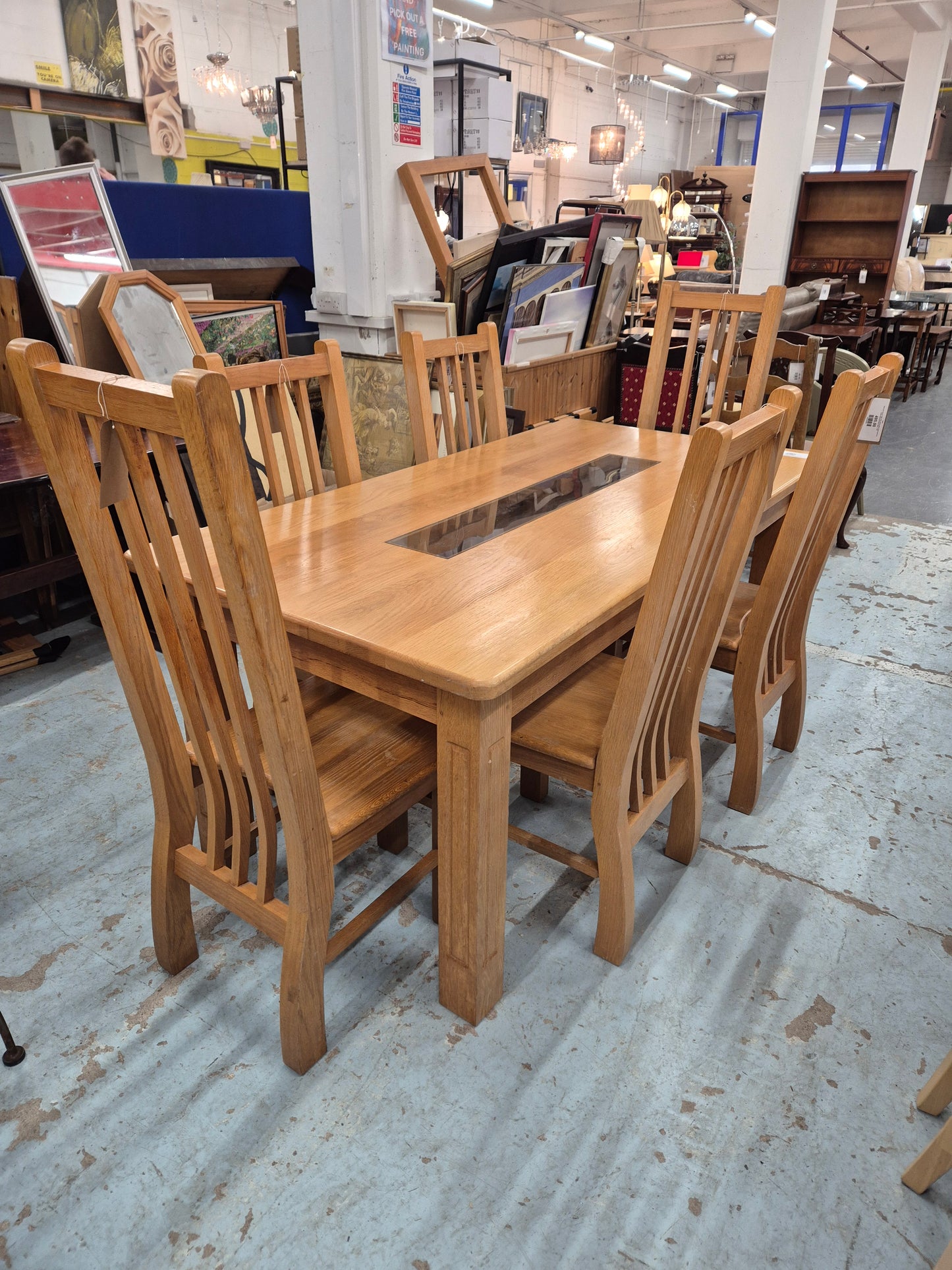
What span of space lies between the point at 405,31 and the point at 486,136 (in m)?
1.05

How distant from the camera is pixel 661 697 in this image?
5.07 ft

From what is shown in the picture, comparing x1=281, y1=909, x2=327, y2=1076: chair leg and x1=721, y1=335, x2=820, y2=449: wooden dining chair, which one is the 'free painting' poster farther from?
x1=281, y1=909, x2=327, y2=1076: chair leg

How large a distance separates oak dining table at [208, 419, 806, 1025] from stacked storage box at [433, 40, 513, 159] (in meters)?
3.04

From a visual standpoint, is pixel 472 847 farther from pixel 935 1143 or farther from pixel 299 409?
pixel 299 409

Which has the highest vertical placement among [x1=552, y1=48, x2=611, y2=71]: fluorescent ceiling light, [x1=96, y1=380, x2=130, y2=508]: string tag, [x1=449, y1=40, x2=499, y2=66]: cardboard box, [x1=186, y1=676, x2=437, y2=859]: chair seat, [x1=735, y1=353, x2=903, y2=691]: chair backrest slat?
[x1=552, y1=48, x2=611, y2=71]: fluorescent ceiling light

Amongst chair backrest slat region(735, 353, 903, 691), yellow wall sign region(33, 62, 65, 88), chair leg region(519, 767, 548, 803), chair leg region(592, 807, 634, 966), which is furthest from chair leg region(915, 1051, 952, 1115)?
yellow wall sign region(33, 62, 65, 88)

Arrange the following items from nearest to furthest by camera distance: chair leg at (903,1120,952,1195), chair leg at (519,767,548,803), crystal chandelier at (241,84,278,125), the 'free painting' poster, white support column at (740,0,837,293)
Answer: chair leg at (903,1120,952,1195) < chair leg at (519,767,548,803) < the 'free painting' poster < white support column at (740,0,837,293) < crystal chandelier at (241,84,278,125)

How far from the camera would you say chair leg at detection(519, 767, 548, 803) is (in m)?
2.15

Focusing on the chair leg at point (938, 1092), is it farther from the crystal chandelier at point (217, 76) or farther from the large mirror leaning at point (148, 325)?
the crystal chandelier at point (217, 76)

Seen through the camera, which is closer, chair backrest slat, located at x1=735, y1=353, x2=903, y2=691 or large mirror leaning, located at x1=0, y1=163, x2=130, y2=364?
chair backrest slat, located at x1=735, y1=353, x2=903, y2=691

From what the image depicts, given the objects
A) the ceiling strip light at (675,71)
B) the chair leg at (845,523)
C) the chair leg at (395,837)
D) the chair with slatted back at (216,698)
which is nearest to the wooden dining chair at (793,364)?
the chair leg at (845,523)

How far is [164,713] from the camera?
1.39 meters

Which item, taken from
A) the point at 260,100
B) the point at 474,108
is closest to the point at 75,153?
the point at 474,108

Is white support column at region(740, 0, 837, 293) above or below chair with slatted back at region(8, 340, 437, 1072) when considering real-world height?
above
